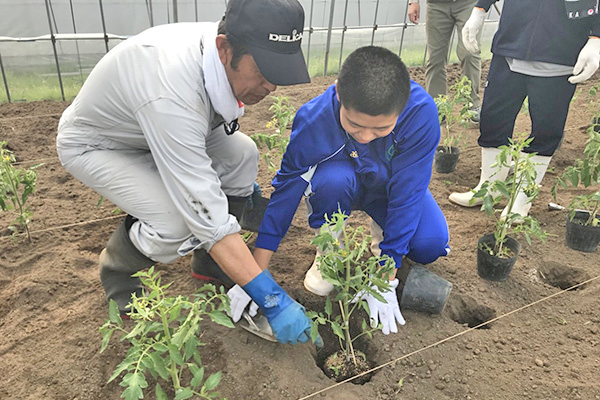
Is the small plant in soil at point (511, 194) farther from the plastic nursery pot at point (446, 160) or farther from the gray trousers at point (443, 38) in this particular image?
the gray trousers at point (443, 38)

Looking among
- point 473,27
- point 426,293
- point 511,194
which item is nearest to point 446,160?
point 473,27

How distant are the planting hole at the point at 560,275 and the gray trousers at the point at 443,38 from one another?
91.4 inches

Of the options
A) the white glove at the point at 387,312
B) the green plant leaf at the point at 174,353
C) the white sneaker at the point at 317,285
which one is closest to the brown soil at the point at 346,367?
the white glove at the point at 387,312

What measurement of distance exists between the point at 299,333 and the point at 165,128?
33.3 inches

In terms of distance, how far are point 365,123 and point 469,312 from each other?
105 cm

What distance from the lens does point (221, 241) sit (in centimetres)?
162

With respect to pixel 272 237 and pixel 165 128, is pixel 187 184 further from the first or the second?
pixel 272 237

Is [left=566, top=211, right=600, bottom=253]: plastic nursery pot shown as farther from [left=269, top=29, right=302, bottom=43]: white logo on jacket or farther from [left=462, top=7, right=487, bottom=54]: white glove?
[left=269, top=29, right=302, bottom=43]: white logo on jacket

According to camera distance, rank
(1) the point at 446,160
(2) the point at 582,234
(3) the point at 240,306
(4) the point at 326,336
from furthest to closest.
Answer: (1) the point at 446,160 < (2) the point at 582,234 < (4) the point at 326,336 < (3) the point at 240,306

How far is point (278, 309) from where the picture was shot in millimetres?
1671

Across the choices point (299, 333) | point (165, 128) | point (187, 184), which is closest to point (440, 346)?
point (299, 333)

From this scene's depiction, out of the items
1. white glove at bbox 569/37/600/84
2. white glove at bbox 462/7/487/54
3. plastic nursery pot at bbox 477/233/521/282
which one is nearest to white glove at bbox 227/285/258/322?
plastic nursery pot at bbox 477/233/521/282

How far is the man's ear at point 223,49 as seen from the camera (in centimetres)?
155

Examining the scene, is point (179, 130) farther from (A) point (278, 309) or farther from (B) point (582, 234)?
(B) point (582, 234)
